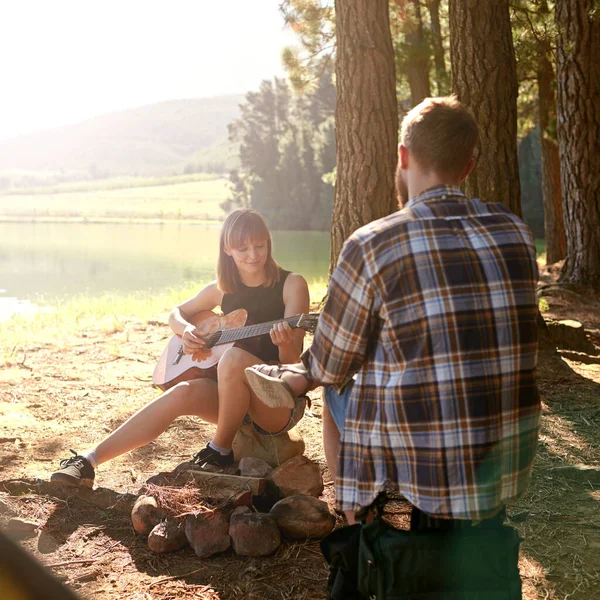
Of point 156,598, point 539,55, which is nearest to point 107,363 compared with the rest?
point 156,598

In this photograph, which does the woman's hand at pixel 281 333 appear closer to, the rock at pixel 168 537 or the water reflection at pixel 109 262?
the rock at pixel 168 537

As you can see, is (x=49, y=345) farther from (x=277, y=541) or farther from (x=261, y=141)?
(x=261, y=141)

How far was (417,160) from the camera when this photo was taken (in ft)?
6.32

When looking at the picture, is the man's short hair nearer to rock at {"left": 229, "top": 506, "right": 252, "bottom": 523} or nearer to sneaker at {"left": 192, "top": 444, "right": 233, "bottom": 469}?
rock at {"left": 229, "top": 506, "right": 252, "bottom": 523}

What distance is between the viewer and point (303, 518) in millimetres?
2703

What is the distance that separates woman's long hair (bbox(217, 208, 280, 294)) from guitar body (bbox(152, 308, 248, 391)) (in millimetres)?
156

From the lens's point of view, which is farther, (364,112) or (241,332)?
(364,112)

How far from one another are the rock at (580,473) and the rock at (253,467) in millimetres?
1395

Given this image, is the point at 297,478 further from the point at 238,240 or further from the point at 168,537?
the point at 238,240

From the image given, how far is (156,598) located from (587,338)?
4.49 m

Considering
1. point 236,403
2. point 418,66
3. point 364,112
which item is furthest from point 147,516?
point 418,66

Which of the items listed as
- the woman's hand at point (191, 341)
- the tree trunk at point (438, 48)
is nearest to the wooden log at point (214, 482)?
the woman's hand at point (191, 341)

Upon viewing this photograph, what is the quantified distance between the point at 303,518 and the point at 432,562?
94 centimetres

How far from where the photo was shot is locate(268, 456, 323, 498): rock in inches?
117
